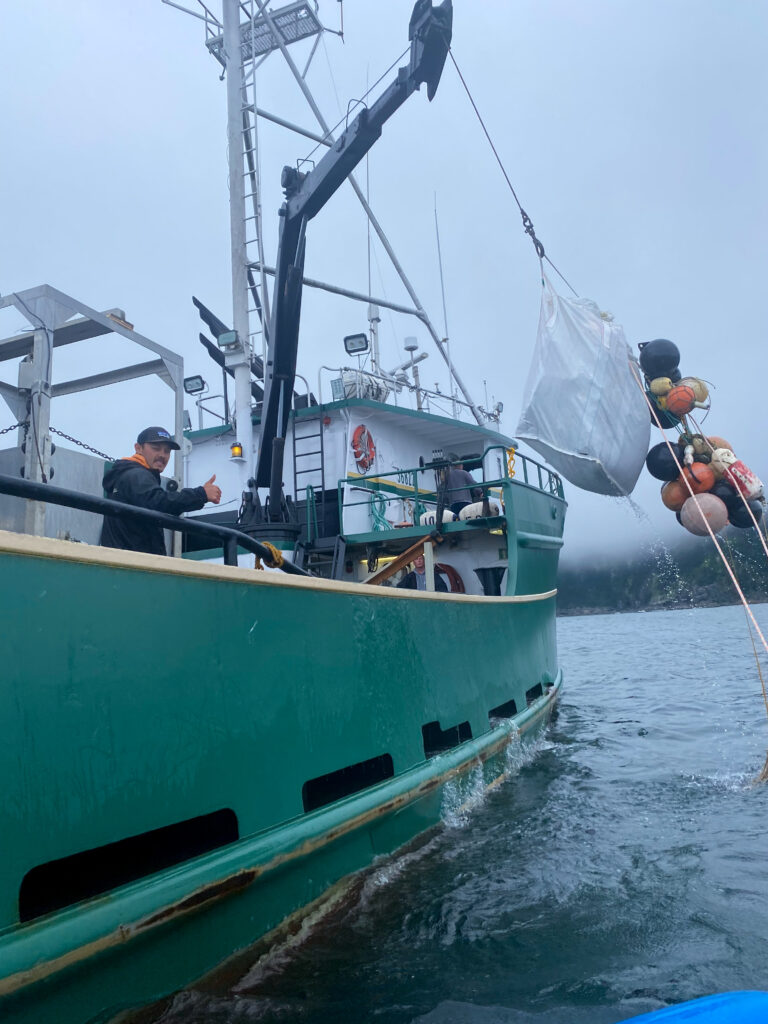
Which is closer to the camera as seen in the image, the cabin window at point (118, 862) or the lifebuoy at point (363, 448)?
the cabin window at point (118, 862)

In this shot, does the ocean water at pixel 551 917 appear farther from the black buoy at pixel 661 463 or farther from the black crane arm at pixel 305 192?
the black crane arm at pixel 305 192

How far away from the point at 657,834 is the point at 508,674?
2.06m

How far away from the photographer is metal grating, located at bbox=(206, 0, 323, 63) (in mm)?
8992

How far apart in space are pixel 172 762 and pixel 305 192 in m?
6.28

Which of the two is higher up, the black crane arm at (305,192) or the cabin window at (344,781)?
the black crane arm at (305,192)

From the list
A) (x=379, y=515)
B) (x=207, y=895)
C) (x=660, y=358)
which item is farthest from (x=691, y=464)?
(x=207, y=895)

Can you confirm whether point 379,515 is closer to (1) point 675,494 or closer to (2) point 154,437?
(1) point 675,494

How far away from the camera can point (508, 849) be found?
180 inches

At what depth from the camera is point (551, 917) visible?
355cm

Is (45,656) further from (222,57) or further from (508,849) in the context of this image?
(222,57)

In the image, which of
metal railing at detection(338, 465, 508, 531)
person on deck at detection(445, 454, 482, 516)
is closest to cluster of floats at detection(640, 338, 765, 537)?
metal railing at detection(338, 465, 508, 531)

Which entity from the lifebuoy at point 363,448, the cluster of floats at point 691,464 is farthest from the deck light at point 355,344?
the cluster of floats at point 691,464

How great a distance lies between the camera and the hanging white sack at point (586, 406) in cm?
543

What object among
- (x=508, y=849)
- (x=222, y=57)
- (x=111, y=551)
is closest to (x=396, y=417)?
(x=222, y=57)
